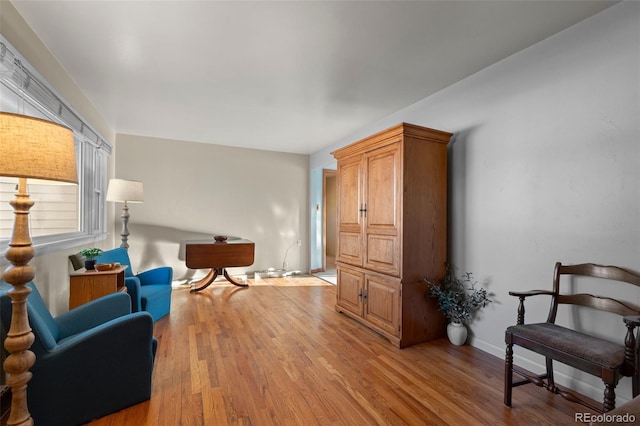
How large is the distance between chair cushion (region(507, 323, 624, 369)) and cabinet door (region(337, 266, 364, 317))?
4.86ft

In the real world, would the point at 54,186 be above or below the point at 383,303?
above

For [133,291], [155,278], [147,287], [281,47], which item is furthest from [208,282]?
[281,47]

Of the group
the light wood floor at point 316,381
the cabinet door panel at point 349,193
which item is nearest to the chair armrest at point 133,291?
the light wood floor at point 316,381

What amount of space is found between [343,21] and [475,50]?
42.5 inches

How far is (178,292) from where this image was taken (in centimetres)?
430

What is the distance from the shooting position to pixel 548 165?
207 centimetres

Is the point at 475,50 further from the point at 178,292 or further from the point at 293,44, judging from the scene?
the point at 178,292

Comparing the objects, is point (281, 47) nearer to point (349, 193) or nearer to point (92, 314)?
point (349, 193)

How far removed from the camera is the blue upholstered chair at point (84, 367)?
56.2 inches

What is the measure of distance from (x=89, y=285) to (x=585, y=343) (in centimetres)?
327

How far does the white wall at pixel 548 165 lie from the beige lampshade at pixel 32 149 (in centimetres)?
282

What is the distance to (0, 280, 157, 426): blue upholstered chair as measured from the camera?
4.68 feet

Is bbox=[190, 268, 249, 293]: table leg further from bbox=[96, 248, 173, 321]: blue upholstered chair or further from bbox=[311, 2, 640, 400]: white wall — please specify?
bbox=[311, 2, 640, 400]: white wall

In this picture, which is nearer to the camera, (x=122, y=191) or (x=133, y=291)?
(x=133, y=291)
